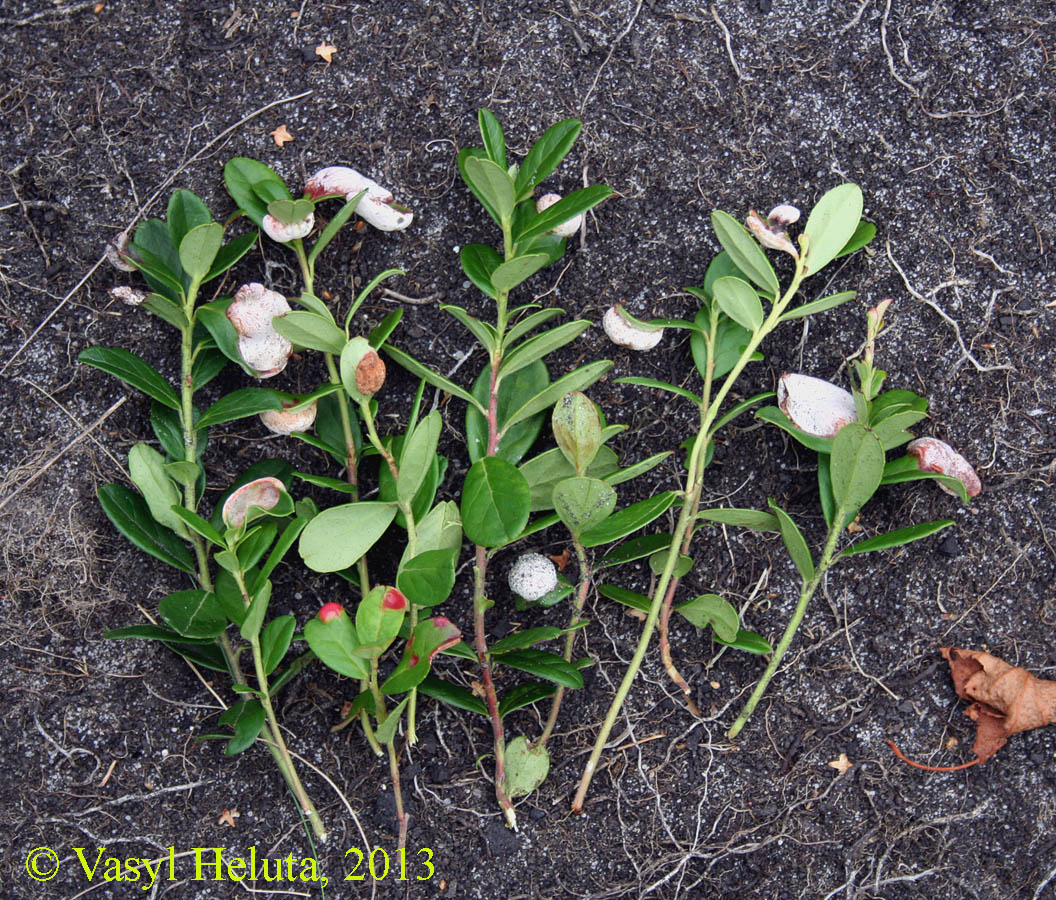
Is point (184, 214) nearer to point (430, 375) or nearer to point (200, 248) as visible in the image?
point (200, 248)

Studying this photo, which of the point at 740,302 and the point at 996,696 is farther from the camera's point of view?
the point at 996,696

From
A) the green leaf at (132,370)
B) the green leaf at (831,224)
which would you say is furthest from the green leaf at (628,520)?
the green leaf at (132,370)

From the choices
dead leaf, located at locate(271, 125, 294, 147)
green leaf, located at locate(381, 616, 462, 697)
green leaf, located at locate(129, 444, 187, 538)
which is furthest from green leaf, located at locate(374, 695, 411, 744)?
dead leaf, located at locate(271, 125, 294, 147)

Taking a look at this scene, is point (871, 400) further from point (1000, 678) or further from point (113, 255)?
point (113, 255)

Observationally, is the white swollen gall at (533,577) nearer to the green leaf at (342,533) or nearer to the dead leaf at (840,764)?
the green leaf at (342,533)

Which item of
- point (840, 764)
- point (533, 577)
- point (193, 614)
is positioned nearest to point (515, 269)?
point (533, 577)

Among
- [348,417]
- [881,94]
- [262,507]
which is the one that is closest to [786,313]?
[881,94]
